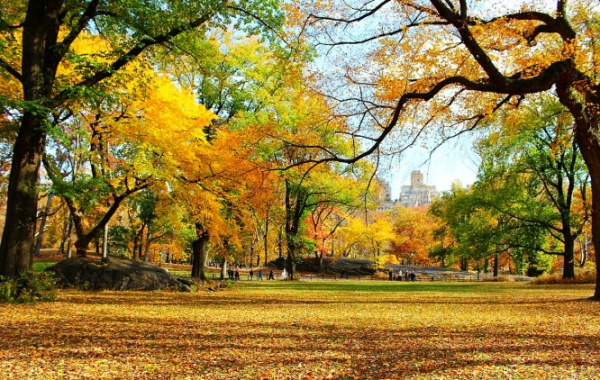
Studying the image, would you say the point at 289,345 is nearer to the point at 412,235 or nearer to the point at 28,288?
the point at 28,288

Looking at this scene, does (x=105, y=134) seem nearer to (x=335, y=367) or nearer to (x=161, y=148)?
(x=161, y=148)

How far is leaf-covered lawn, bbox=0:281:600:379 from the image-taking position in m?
4.18

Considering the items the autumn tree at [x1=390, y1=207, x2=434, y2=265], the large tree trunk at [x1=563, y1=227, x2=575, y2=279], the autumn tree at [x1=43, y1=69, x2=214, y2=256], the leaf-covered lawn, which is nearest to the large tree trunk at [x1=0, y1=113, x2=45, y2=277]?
the leaf-covered lawn

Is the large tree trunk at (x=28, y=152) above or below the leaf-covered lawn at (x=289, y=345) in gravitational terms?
above

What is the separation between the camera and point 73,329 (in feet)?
→ 20.5

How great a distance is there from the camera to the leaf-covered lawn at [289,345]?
4.18 metres

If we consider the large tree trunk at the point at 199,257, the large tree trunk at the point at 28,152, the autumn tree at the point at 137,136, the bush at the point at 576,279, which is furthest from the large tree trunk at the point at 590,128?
the large tree trunk at the point at 199,257

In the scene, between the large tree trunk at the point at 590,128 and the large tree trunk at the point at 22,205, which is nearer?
the large tree trunk at the point at 22,205

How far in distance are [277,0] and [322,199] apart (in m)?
21.0

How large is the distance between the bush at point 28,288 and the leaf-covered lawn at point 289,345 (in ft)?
1.80

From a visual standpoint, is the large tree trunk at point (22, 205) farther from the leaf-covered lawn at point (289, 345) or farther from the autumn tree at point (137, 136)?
the autumn tree at point (137, 136)

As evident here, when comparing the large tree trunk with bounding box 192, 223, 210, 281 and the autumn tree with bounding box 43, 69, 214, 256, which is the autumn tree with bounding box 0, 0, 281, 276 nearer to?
the autumn tree with bounding box 43, 69, 214, 256

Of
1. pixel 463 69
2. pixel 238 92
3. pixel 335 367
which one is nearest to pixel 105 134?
pixel 238 92

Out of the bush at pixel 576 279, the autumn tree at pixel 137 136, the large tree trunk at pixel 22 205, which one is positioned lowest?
the bush at pixel 576 279
